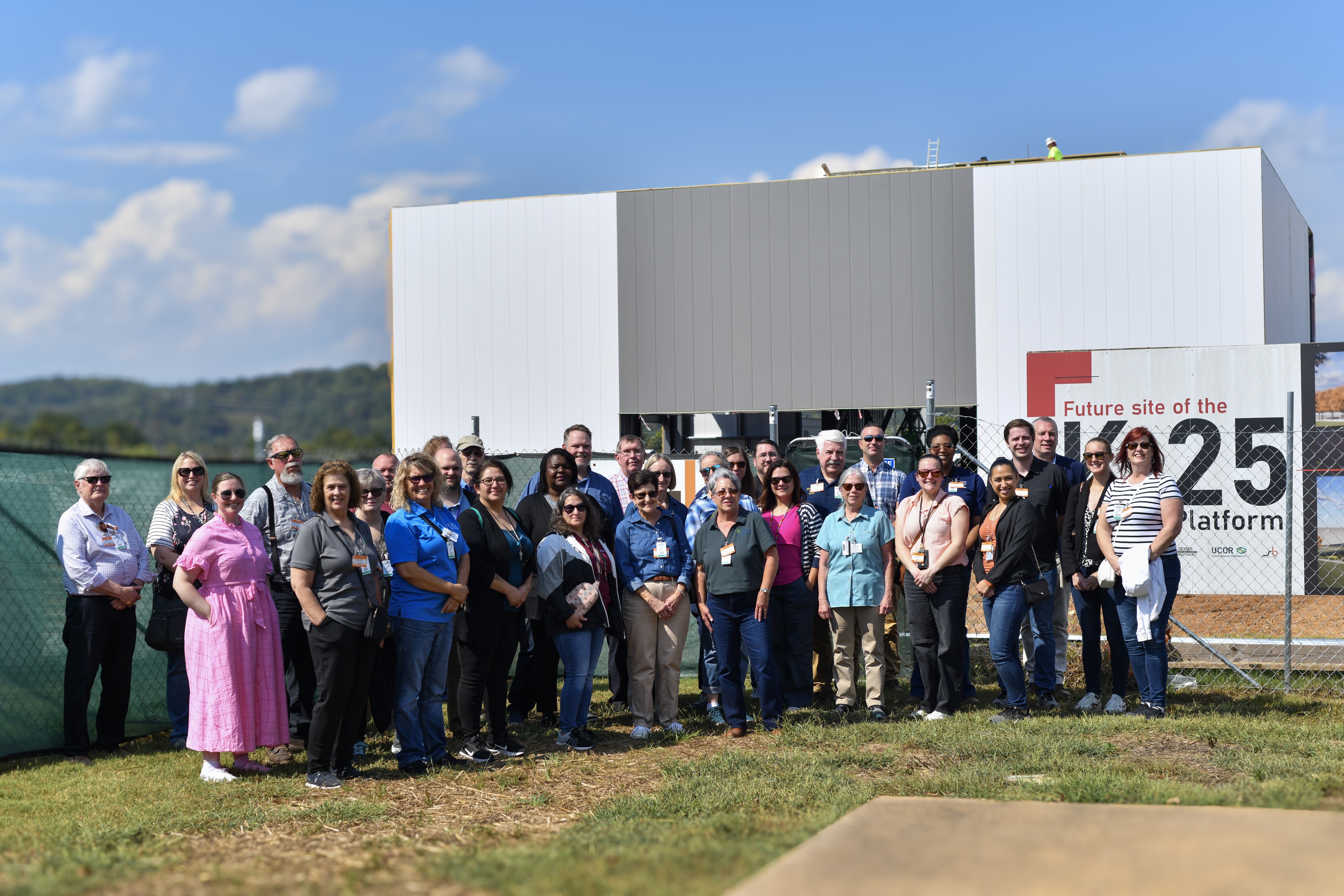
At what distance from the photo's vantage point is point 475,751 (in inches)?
268

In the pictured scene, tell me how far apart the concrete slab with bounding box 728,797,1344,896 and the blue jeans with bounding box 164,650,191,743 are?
4968 mm

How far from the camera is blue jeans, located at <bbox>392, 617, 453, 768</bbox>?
6504mm

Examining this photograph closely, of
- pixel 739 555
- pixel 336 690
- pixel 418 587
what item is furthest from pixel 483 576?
pixel 739 555

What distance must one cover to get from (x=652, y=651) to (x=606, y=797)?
1.76 meters

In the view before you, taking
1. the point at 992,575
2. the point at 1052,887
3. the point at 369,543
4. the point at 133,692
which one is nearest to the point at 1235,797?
the point at 1052,887

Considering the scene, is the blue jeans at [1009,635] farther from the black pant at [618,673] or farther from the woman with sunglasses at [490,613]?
the woman with sunglasses at [490,613]

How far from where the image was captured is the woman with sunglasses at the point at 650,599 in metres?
7.55

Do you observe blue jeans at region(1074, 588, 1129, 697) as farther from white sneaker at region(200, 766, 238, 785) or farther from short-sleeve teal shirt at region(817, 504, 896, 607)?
white sneaker at region(200, 766, 238, 785)

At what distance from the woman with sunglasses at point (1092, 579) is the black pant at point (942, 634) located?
2.54ft

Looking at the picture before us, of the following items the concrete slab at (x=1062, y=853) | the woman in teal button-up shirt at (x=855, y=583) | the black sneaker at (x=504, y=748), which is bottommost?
the black sneaker at (x=504, y=748)

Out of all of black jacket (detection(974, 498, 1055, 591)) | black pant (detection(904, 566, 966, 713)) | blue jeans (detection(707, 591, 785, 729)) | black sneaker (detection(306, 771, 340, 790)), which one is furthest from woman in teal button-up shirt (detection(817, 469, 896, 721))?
black sneaker (detection(306, 771, 340, 790))

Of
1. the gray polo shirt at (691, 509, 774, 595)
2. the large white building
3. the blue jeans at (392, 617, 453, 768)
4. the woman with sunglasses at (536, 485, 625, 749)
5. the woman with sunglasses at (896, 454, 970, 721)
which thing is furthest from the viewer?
the large white building

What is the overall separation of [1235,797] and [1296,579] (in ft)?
25.4

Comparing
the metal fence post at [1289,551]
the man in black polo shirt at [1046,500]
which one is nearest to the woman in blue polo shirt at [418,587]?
the man in black polo shirt at [1046,500]
